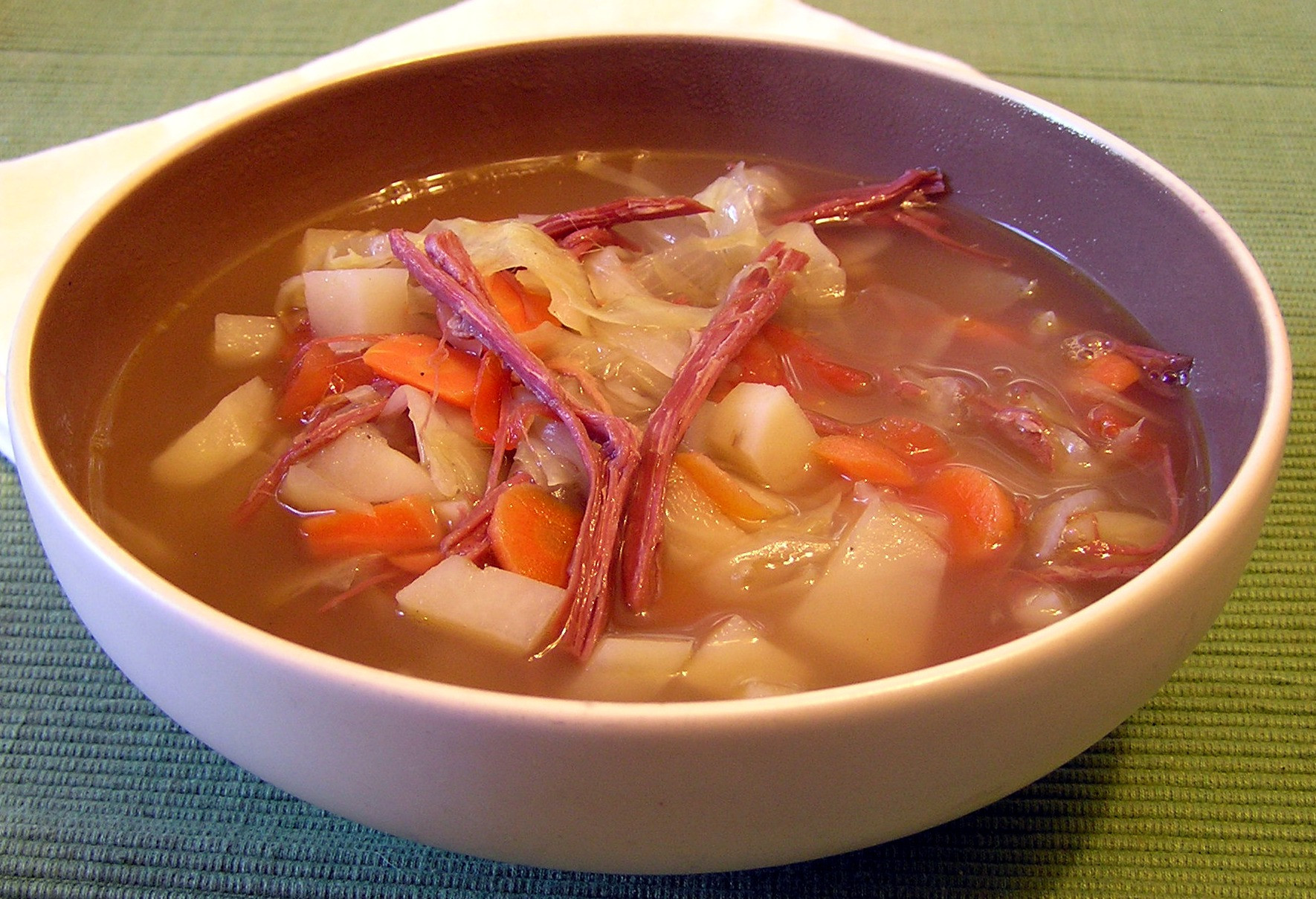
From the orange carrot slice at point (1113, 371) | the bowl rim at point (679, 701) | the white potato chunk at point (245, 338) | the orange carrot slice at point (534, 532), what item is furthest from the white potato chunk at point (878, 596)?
the white potato chunk at point (245, 338)

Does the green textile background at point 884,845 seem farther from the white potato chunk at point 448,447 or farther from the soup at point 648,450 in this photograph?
the white potato chunk at point 448,447

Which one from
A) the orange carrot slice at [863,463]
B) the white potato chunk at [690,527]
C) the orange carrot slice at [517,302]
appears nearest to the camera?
the white potato chunk at [690,527]

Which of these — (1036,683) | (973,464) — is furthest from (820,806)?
(973,464)

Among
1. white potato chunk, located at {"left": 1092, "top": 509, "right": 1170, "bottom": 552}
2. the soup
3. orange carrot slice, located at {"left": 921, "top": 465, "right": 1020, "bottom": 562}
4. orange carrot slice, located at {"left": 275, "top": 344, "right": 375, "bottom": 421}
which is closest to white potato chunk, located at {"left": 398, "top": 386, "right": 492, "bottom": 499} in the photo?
the soup

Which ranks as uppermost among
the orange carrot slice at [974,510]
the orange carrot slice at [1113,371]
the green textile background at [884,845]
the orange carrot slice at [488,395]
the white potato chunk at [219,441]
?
the orange carrot slice at [488,395]

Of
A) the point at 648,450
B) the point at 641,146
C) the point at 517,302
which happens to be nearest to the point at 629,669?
the point at 648,450

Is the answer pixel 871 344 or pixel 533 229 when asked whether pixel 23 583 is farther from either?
pixel 871 344

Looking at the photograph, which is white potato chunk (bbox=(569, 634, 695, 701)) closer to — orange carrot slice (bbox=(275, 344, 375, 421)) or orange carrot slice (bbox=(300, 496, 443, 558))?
orange carrot slice (bbox=(300, 496, 443, 558))
